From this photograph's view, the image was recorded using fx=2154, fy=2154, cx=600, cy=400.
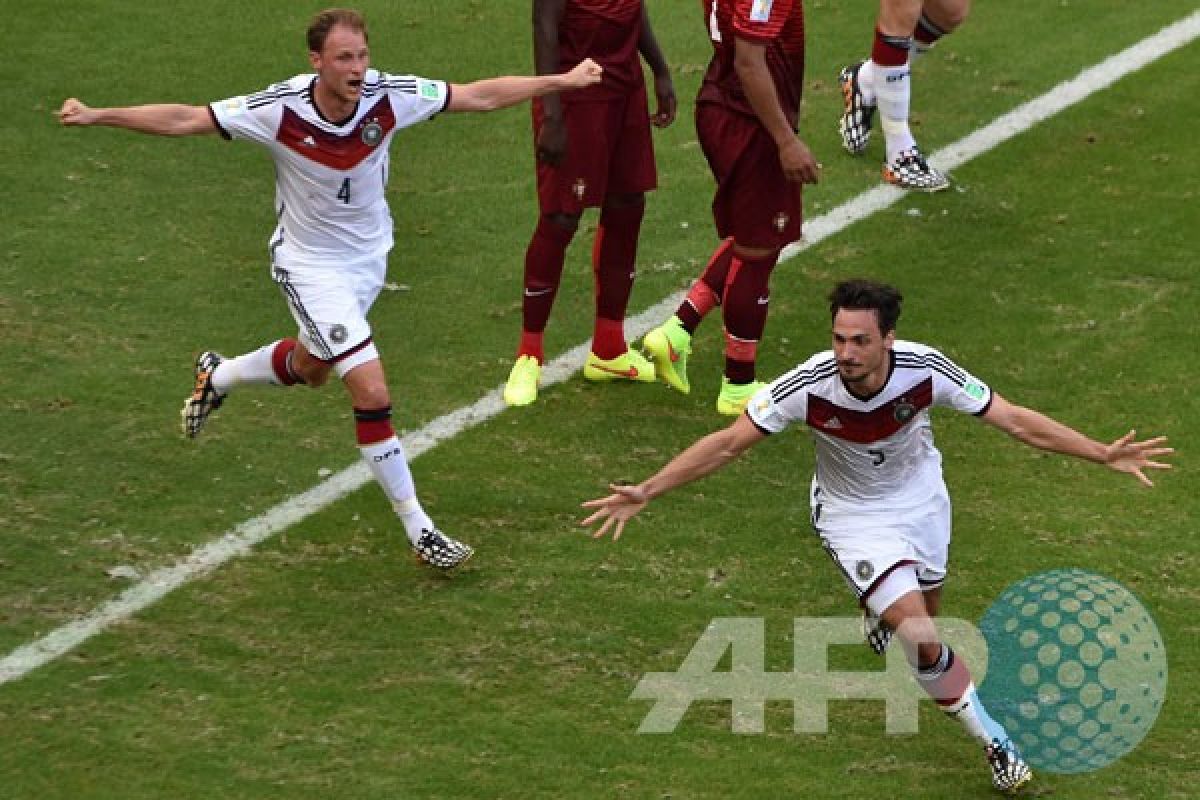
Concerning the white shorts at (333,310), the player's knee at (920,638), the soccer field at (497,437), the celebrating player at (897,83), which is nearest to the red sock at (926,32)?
the celebrating player at (897,83)

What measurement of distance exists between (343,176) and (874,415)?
255 cm

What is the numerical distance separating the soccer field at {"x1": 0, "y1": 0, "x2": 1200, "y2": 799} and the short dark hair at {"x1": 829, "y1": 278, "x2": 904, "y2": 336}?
60.6 inches

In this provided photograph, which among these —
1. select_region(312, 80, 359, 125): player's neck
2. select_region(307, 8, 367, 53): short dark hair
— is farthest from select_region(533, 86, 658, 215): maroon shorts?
Answer: select_region(307, 8, 367, 53): short dark hair

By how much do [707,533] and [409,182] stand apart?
4.13 m

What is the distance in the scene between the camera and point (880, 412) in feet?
24.6

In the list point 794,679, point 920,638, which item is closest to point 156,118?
point 794,679

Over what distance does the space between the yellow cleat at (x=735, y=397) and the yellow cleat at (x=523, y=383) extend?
0.90 m

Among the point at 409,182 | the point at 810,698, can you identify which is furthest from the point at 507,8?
the point at 810,698

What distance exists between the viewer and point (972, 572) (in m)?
8.89

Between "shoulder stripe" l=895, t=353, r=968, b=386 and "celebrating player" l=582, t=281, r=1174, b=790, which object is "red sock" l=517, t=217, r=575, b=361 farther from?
"shoulder stripe" l=895, t=353, r=968, b=386

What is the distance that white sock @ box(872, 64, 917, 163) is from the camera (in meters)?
12.5

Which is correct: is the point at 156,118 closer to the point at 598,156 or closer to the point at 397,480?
the point at 397,480

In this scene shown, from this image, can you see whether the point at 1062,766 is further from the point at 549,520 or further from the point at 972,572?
the point at 549,520

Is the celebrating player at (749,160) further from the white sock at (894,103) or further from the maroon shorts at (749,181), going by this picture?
the white sock at (894,103)
